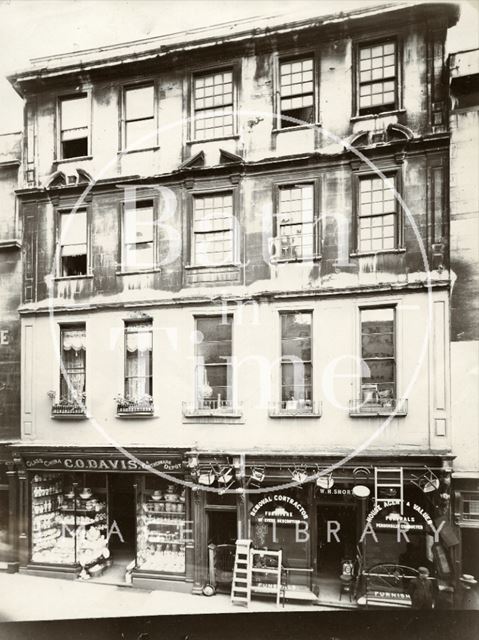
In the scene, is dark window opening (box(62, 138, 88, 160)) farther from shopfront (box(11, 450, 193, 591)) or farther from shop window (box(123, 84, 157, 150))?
shopfront (box(11, 450, 193, 591))

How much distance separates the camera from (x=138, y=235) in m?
4.57

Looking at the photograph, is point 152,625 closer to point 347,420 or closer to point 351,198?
point 347,420

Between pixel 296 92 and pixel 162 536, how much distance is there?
4.23 meters

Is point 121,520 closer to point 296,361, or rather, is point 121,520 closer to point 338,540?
point 338,540

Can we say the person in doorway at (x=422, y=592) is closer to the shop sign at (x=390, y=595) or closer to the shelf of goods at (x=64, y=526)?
the shop sign at (x=390, y=595)

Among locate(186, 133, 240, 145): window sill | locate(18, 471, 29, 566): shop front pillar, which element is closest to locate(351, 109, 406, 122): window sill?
locate(186, 133, 240, 145): window sill

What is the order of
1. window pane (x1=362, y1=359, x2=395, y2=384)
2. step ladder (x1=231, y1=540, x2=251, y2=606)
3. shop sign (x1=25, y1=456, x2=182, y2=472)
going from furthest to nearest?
1. shop sign (x1=25, y1=456, x2=182, y2=472)
2. step ladder (x1=231, y1=540, x2=251, y2=606)
3. window pane (x1=362, y1=359, x2=395, y2=384)

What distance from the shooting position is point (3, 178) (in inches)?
187

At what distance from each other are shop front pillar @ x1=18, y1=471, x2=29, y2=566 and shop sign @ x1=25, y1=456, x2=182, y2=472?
159mm

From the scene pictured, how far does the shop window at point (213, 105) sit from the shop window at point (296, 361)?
1.76 m

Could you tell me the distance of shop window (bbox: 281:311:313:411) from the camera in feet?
14.0

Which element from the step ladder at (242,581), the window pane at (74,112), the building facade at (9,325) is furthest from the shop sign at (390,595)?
the window pane at (74,112)

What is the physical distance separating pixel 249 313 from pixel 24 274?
2.21 meters

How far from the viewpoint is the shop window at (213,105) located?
14.3 feet
